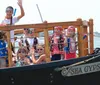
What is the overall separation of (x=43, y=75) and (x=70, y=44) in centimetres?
86

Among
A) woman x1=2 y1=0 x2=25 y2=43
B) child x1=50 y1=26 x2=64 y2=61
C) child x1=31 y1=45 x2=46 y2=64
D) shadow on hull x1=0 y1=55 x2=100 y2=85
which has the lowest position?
shadow on hull x1=0 y1=55 x2=100 y2=85

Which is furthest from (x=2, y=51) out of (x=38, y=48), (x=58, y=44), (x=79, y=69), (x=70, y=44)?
(x=79, y=69)

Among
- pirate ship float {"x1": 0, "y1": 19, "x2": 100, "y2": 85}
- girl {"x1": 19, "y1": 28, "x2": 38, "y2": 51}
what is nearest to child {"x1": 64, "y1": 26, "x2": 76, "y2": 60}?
pirate ship float {"x1": 0, "y1": 19, "x2": 100, "y2": 85}

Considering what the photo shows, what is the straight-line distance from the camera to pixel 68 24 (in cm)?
809

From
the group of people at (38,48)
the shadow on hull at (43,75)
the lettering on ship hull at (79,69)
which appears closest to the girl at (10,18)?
the group of people at (38,48)

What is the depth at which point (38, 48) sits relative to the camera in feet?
27.6

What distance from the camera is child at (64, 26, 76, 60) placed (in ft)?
26.5

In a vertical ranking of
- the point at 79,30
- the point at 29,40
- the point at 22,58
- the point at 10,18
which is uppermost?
the point at 10,18

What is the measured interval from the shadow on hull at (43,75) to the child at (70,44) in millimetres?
335

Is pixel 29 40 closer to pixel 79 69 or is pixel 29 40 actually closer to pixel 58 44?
pixel 58 44

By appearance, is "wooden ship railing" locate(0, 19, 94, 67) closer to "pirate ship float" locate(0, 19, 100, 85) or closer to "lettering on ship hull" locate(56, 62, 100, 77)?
"pirate ship float" locate(0, 19, 100, 85)

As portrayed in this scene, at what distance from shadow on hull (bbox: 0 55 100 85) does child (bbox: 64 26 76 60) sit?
0.33 meters

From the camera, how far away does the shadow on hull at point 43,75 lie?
7.59 metres

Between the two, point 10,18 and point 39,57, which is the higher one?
point 10,18
